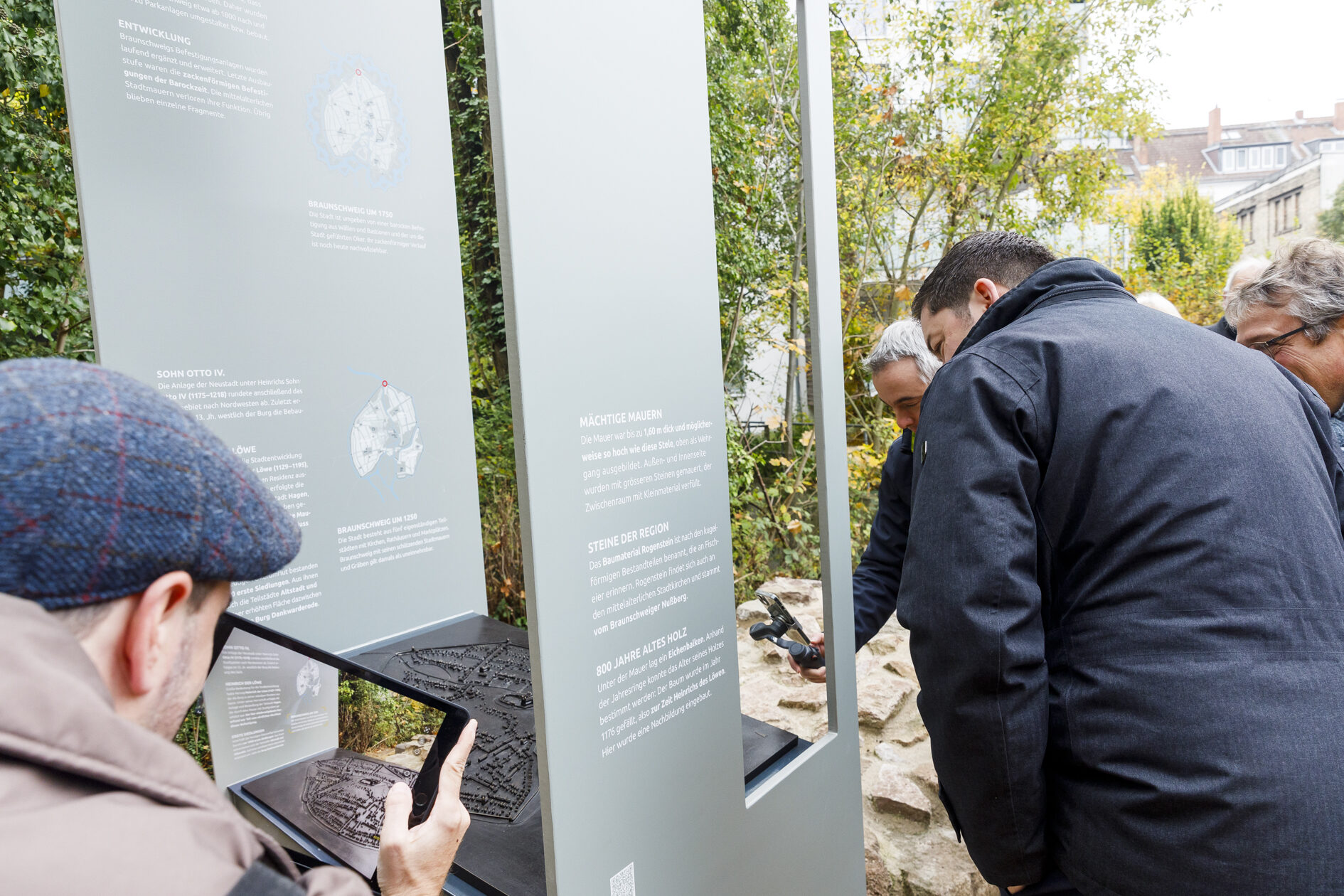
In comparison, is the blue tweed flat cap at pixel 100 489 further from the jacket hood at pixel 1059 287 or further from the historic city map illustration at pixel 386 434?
the historic city map illustration at pixel 386 434

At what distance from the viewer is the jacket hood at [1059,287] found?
1452mm

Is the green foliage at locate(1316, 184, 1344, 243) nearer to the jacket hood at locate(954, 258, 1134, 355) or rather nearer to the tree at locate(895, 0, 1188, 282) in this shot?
the tree at locate(895, 0, 1188, 282)

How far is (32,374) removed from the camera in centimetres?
61

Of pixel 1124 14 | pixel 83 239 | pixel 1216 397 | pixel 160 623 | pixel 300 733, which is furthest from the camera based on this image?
pixel 1124 14

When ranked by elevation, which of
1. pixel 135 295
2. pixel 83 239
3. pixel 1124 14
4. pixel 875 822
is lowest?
pixel 875 822

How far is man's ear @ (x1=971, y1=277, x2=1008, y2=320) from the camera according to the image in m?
1.71

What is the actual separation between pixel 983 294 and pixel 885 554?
34.1 inches

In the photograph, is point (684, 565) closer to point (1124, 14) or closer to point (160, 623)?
point (160, 623)

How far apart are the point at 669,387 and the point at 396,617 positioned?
164 centimetres

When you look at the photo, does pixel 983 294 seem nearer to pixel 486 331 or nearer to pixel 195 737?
pixel 195 737

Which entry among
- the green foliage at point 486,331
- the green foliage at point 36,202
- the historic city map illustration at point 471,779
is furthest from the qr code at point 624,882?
the green foliage at point 486,331

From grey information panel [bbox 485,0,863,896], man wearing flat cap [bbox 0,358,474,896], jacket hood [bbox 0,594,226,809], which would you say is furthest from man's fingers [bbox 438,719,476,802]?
jacket hood [bbox 0,594,226,809]

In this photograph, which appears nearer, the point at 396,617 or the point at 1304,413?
the point at 1304,413

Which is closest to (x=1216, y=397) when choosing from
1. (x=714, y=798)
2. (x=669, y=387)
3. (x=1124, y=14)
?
(x=669, y=387)
